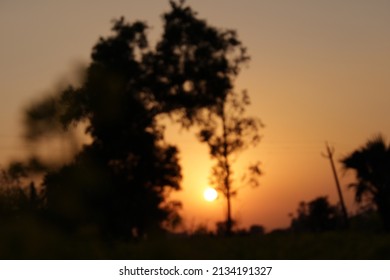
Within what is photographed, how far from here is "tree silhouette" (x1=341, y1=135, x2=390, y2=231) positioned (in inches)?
873

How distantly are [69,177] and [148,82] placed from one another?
21.0 ft

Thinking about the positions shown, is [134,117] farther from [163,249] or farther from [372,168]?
[163,249]

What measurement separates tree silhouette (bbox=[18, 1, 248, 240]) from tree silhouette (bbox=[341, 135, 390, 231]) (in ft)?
24.6

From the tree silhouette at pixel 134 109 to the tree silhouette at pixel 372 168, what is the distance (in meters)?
7.51

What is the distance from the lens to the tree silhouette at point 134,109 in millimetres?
24375

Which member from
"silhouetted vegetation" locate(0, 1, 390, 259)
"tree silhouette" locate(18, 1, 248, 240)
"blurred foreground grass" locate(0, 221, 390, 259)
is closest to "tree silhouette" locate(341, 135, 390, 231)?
"silhouetted vegetation" locate(0, 1, 390, 259)

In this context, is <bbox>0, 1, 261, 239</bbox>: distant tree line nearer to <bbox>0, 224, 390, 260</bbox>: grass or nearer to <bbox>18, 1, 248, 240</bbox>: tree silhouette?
<bbox>18, 1, 248, 240</bbox>: tree silhouette

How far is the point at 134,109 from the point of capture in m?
26.0

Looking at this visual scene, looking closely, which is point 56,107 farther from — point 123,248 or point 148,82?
point 123,248

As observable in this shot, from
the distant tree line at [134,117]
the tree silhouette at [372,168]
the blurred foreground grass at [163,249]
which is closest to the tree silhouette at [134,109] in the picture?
the distant tree line at [134,117]

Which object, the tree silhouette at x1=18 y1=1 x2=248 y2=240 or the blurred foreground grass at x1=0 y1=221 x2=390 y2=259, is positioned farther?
the tree silhouette at x1=18 y1=1 x2=248 y2=240

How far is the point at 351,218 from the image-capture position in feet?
135

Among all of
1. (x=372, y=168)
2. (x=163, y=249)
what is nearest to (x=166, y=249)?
(x=163, y=249)
